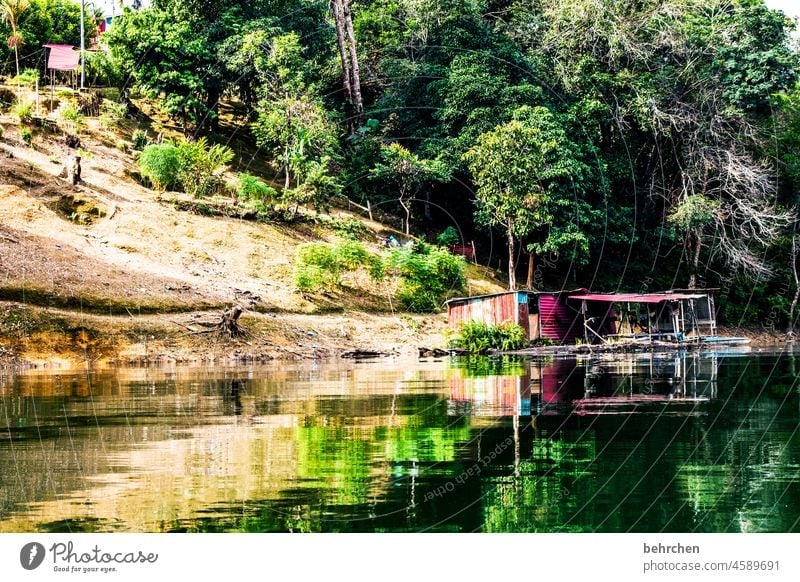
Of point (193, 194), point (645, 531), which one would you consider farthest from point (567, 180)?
point (645, 531)

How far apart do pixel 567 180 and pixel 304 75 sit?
15981 millimetres

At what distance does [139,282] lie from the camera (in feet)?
126

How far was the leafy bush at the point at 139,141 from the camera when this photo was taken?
179 ft

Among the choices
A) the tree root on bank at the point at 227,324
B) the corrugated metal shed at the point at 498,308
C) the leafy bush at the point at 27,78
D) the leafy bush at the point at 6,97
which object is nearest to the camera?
the tree root on bank at the point at 227,324

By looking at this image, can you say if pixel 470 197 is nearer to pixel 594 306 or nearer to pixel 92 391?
pixel 594 306

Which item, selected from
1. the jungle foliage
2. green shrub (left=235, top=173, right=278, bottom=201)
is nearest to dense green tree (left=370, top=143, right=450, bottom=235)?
the jungle foliage

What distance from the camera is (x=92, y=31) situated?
69500 mm

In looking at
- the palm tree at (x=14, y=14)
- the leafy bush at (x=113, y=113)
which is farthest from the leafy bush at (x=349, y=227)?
the palm tree at (x=14, y=14)

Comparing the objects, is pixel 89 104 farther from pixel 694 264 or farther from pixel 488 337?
pixel 694 264

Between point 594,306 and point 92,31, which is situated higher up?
point 92,31

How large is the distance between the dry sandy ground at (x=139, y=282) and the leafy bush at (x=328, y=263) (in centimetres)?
70

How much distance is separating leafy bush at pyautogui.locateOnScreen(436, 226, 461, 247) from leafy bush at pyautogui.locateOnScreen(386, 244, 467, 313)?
6.44 metres
